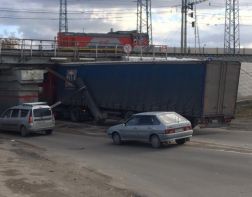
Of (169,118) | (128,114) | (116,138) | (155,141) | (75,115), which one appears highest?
(169,118)

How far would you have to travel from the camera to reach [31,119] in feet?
96.9

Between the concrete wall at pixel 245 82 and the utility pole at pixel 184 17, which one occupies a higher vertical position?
the utility pole at pixel 184 17

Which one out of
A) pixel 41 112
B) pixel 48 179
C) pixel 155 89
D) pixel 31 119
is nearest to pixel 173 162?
pixel 48 179

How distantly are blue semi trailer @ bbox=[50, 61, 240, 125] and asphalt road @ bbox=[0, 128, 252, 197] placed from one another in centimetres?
164

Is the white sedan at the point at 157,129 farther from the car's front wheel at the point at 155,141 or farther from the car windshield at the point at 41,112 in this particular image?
the car windshield at the point at 41,112

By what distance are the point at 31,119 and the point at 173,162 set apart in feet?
44.7

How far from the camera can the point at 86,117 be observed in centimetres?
3806

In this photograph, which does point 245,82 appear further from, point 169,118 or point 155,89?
point 169,118

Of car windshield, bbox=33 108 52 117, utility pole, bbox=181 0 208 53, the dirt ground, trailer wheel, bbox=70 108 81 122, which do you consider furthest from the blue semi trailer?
utility pole, bbox=181 0 208 53

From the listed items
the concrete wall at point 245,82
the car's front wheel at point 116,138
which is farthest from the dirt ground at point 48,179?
the concrete wall at point 245,82

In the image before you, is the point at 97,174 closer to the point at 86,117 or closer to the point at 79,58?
the point at 86,117

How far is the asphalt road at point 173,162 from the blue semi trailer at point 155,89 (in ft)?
5.38

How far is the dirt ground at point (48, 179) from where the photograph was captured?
1203cm

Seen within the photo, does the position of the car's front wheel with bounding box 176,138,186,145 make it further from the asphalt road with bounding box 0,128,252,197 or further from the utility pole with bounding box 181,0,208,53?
the utility pole with bounding box 181,0,208,53
